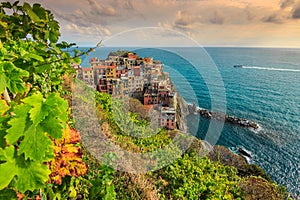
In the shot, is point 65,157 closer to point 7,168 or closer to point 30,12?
point 7,168

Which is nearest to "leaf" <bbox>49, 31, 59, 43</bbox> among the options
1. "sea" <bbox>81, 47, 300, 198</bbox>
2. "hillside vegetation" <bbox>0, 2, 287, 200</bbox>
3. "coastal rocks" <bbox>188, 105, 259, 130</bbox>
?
"hillside vegetation" <bbox>0, 2, 287, 200</bbox>

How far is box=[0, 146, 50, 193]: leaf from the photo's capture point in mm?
343

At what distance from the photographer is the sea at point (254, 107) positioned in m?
13.4

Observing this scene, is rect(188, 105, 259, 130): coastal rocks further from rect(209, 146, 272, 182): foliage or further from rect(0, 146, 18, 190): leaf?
rect(0, 146, 18, 190): leaf

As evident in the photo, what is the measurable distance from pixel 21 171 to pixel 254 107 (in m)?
28.3

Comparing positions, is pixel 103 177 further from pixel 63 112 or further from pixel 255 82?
pixel 255 82

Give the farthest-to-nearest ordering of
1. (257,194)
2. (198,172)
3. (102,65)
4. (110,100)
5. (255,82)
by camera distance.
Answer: (255,82), (102,65), (110,100), (257,194), (198,172)

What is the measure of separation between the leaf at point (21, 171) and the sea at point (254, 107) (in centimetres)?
309

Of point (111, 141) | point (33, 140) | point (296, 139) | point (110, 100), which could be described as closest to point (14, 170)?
point (33, 140)

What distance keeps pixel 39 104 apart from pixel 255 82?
133ft

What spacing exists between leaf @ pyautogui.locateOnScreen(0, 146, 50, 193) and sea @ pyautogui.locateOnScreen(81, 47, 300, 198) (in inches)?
122

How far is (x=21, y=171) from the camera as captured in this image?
349 mm

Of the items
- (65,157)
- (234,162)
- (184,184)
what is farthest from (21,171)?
(234,162)

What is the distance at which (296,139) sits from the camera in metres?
18.2
